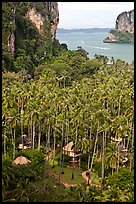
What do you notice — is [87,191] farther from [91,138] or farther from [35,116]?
[91,138]

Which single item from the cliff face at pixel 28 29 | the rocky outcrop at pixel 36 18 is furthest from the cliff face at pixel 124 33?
the rocky outcrop at pixel 36 18

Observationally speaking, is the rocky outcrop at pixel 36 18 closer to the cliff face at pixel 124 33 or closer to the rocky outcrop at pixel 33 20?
the rocky outcrop at pixel 33 20

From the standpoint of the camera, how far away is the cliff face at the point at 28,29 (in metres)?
64.8

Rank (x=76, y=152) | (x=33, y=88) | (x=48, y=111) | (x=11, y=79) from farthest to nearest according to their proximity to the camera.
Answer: (x=11, y=79)
(x=33, y=88)
(x=76, y=152)
(x=48, y=111)

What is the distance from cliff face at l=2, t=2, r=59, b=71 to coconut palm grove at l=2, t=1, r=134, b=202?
73.3 ft

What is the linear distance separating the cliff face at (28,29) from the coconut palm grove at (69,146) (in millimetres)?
22329

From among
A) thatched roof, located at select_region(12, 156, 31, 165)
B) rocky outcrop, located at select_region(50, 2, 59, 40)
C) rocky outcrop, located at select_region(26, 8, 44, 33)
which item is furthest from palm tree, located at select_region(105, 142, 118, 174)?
rocky outcrop, located at select_region(50, 2, 59, 40)

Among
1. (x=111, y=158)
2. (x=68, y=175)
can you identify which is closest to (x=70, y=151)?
(x=68, y=175)

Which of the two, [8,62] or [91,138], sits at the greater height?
[8,62]

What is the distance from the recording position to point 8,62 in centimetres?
6091

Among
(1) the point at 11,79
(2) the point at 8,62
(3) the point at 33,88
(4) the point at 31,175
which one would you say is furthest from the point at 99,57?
(4) the point at 31,175

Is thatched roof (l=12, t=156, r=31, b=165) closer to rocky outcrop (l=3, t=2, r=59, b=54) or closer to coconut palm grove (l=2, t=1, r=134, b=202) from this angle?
coconut palm grove (l=2, t=1, r=134, b=202)

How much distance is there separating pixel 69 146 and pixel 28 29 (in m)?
44.7

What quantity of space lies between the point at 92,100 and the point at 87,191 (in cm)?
1435
